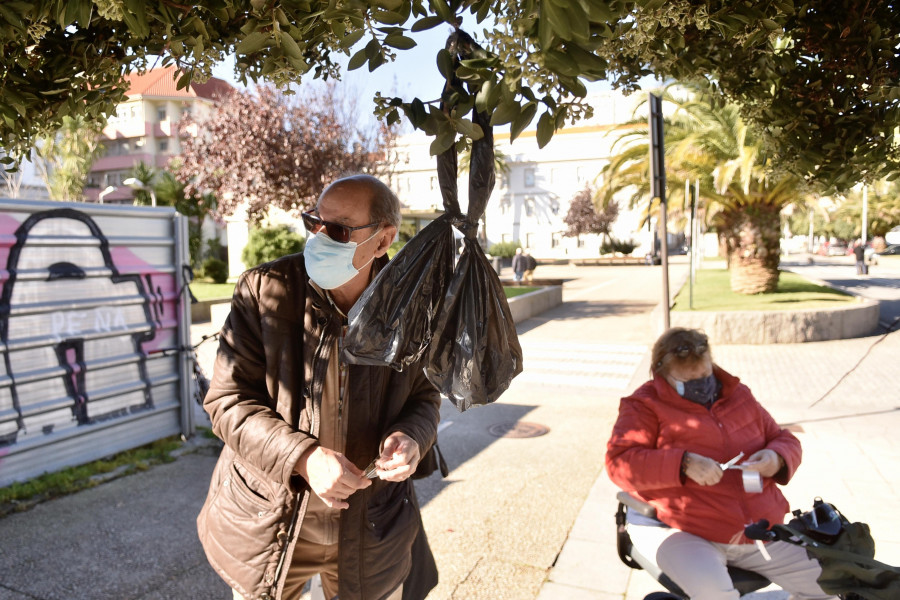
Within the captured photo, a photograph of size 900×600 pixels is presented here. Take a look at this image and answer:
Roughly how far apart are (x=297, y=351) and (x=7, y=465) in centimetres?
412

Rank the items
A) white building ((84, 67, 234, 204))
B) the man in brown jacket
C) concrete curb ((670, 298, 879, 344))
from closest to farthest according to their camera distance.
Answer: the man in brown jacket, concrete curb ((670, 298, 879, 344)), white building ((84, 67, 234, 204))

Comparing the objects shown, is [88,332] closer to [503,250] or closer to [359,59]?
[359,59]

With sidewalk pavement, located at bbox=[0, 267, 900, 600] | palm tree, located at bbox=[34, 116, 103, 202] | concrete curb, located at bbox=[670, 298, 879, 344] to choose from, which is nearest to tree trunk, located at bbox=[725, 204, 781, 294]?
concrete curb, located at bbox=[670, 298, 879, 344]

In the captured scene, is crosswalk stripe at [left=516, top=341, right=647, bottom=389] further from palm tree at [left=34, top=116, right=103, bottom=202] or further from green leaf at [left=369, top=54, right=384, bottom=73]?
palm tree at [left=34, top=116, right=103, bottom=202]

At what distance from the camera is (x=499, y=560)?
392 centimetres

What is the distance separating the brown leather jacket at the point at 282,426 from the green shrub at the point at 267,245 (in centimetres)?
1877

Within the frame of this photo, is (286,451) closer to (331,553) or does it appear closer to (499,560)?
(331,553)

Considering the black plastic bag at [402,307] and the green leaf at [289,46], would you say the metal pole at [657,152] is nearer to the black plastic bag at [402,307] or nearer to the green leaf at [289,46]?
the black plastic bag at [402,307]

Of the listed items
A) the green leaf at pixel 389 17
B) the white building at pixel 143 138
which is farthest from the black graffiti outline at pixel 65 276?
the white building at pixel 143 138

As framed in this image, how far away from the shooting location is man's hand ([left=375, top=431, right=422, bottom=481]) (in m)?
1.87

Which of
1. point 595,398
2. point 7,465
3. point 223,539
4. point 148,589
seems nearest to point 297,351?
point 223,539

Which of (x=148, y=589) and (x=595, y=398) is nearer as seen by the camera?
(x=148, y=589)

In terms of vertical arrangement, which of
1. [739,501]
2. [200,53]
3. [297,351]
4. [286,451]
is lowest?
[739,501]

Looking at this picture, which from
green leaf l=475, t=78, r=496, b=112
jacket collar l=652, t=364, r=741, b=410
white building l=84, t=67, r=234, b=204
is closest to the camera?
green leaf l=475, t=78, r=496, b=112
